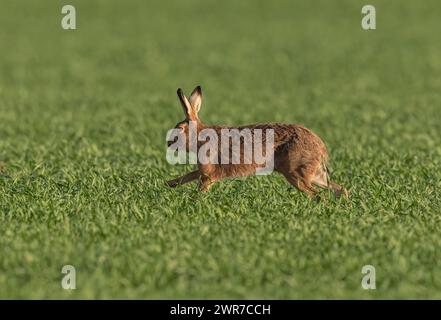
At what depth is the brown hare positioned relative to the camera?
9578 millimetres

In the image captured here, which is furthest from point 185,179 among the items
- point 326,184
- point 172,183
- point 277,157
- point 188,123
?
point 326,184

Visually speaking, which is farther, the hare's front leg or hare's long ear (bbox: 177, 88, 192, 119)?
the hare's front leg

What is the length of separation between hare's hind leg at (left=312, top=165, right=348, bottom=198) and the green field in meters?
0.20

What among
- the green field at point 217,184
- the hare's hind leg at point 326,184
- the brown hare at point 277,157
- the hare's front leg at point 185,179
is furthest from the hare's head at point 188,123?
the hare's hind leg at point 326,184

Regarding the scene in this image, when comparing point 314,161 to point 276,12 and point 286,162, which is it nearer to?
point 286,162

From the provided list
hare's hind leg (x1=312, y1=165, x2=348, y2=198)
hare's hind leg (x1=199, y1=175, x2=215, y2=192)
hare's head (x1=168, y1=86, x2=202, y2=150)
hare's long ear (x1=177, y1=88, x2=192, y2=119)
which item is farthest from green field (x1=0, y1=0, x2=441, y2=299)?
hare's long ear (x1=177, y1=88, x2=192, y2=119)

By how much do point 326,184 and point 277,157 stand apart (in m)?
0.67

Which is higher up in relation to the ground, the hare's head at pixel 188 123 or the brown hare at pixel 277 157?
the hare's head at pixel 188 123

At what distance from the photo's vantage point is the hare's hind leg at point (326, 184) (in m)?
9.87

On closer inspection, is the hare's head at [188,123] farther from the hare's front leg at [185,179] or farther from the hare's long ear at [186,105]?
the hare's front leg at [185,179]

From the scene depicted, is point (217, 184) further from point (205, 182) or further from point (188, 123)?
point (188, 123)

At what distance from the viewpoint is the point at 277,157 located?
9.67 meters

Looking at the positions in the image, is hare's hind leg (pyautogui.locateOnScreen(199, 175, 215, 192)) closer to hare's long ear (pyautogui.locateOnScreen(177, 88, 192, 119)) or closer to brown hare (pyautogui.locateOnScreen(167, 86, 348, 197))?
brown hare (pyautogui.locateOnScreen(167, 86, 348, 197))

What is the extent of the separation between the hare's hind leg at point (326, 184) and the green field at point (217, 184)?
20cm
